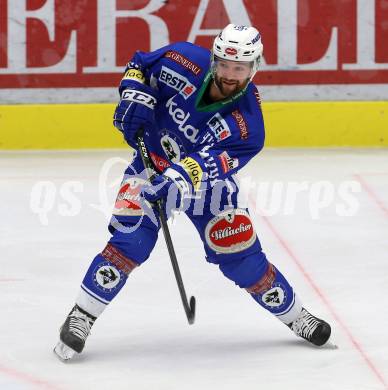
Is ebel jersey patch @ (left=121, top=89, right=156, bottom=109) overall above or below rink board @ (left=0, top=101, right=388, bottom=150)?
above

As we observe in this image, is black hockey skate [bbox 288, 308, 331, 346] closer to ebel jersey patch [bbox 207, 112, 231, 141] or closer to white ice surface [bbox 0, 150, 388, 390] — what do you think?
white ice surface [bbox 0, 150, 388, 390]

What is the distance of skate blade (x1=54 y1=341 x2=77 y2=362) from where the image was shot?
4645mm

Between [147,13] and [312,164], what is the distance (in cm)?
164

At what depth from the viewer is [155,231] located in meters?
4.69

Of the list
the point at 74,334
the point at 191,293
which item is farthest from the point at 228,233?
the point at 191,293

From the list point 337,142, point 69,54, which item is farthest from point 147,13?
point 337,142

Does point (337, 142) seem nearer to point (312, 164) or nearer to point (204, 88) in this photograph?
point (312, 164)

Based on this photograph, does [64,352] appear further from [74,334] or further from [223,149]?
[223,149]

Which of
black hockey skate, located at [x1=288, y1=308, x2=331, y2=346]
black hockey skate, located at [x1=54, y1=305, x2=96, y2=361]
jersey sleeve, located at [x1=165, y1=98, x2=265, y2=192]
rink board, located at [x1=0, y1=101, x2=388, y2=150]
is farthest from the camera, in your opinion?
rink board, located at [x1=0, y1=101, x2=388, y2=150]

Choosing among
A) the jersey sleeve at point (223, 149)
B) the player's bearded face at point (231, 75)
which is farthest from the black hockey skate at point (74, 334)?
the player's bearded face at point (231, 75)

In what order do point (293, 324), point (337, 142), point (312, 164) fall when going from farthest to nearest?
1. point (337, 142)
2. point (312, 164)
3. point (293, 324)

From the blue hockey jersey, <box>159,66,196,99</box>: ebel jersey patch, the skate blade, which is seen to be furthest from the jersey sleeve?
the skate blade

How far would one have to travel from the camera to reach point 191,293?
18.6ft

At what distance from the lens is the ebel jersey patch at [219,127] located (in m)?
4.55
